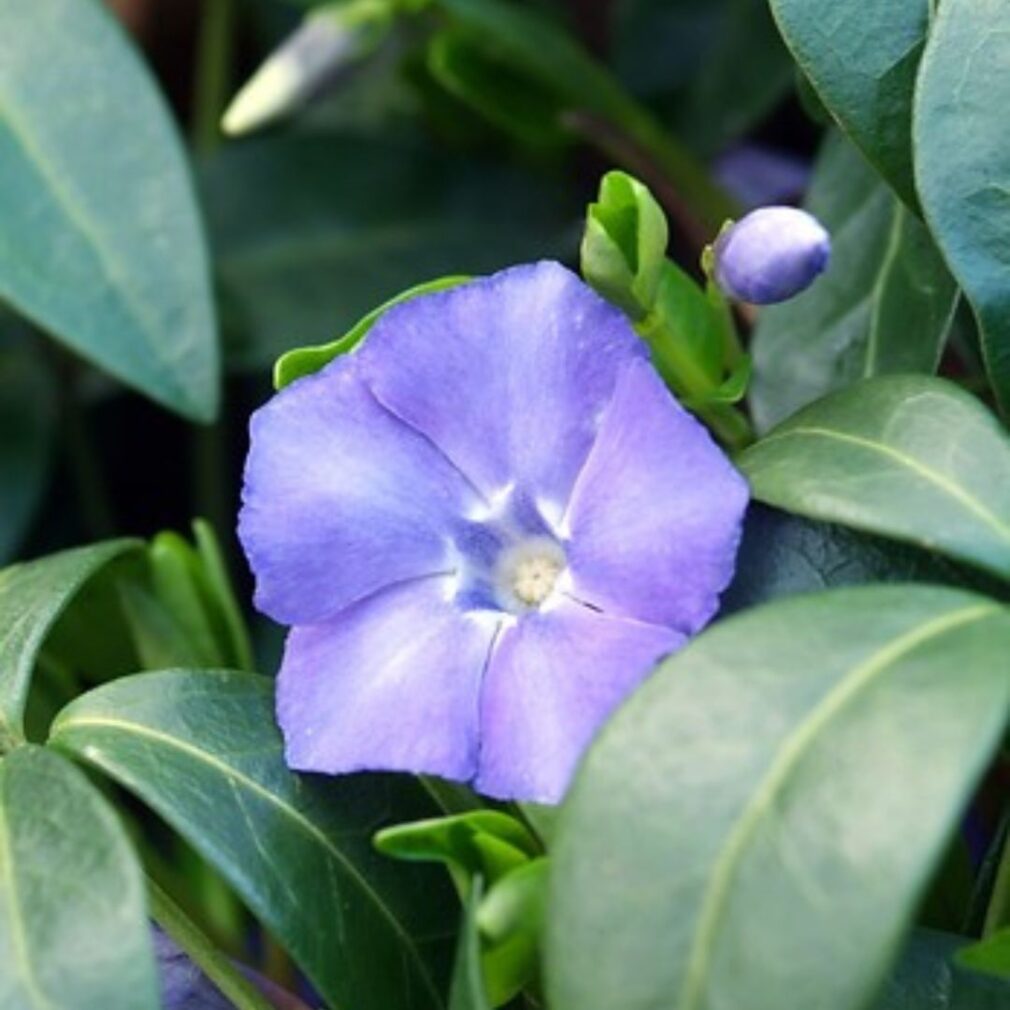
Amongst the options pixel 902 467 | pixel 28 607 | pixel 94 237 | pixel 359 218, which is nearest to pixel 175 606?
→ pixel 28 607

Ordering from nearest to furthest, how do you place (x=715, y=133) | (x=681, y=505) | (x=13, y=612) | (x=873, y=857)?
(x=873, y=857)
(x=681, y=505)
(x=13, y=612)
(x=715, y=133)

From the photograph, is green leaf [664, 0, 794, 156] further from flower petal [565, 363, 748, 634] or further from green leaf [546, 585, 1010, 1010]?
green leaf [546, 585, 1010, 1010]

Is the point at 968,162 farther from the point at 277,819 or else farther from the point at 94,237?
the point at 94,237

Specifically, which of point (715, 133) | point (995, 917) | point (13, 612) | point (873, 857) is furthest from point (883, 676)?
point (715, 133)

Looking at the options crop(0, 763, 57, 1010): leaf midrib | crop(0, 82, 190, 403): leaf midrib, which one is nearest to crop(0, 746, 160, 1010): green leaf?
crop(0, 763, 57, 1010): leaf midrib

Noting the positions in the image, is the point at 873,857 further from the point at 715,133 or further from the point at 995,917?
the point at 715,133

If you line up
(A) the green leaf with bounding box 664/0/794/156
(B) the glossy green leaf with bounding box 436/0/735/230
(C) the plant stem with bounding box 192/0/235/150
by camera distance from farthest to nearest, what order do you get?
(C) the plant stem with bounding box 192/0/235/150 < (A) the green leaf with bounding box 664/0/794/156 < (B) the glossy green leaf with bounding box 436/0/735/230
